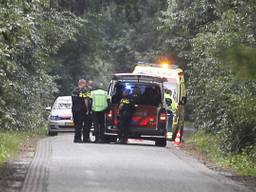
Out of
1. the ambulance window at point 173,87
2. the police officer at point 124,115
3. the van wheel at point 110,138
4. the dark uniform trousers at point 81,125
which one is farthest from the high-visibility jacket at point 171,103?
the dark uniform trousers at point 81,125

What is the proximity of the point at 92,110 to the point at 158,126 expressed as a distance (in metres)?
2.28

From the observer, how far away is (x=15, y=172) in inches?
547

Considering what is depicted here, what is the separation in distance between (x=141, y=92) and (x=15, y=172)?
10205 mm

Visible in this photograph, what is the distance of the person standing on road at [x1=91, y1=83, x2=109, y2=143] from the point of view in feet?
73.5

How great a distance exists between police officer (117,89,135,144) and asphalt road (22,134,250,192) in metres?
4.22

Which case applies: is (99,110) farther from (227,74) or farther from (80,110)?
(227,74)

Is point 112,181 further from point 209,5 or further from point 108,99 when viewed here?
point 209,5

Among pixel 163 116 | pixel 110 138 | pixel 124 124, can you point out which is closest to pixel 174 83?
pixel 110 138

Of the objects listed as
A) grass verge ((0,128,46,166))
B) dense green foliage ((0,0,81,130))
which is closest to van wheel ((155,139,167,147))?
grass verge ((0,128,46,166))

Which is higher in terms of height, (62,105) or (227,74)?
(227,74)

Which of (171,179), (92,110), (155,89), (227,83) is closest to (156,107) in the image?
(155,89)

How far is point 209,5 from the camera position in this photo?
27953 mm

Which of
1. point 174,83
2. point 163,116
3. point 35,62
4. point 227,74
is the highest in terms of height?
point 227,74

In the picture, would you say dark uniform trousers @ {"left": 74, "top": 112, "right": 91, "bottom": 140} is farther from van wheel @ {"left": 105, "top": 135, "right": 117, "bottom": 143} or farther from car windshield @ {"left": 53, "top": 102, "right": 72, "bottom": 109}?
car windshield @ {"left": 53, "top": 102, "right": 72, "bottom": 109}
